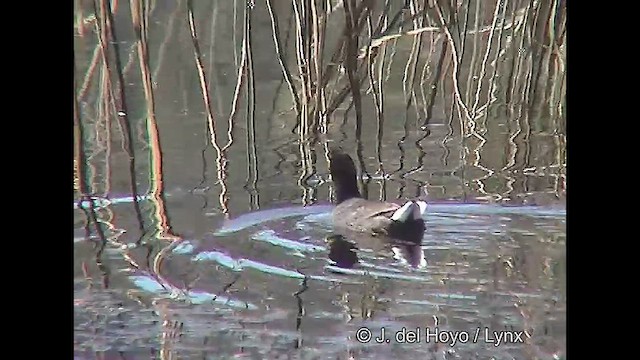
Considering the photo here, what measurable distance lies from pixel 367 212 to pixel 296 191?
0.11 m

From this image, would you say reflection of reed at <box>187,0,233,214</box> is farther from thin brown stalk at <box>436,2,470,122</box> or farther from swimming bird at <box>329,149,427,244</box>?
thin brown stalk at <box>436,2,470,122</box>

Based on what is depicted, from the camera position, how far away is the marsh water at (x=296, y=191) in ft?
4.14

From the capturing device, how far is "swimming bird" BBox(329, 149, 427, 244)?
1.26 m

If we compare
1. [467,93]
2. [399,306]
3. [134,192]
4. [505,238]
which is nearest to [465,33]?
[467,93]

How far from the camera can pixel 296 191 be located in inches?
50.2

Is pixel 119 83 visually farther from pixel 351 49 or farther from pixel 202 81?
pixel 351 49

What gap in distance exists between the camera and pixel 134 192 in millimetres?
1271

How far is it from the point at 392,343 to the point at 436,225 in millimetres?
189

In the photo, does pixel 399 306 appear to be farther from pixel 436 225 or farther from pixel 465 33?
pixel 465 33

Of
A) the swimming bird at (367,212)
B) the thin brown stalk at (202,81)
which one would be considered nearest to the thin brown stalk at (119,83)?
the thin brown stalk at (202,81)

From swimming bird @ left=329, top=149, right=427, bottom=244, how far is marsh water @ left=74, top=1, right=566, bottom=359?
0.01 metres

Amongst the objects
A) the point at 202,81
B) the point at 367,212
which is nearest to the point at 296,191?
the point at 367,212

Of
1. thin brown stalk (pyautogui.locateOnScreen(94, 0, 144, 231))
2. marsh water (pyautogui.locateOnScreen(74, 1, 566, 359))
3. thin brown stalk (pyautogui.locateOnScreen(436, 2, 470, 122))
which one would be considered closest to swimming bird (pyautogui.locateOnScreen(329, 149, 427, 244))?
marsh water (pyautogui.locateOnScreen(74, 1, 566, 359))
